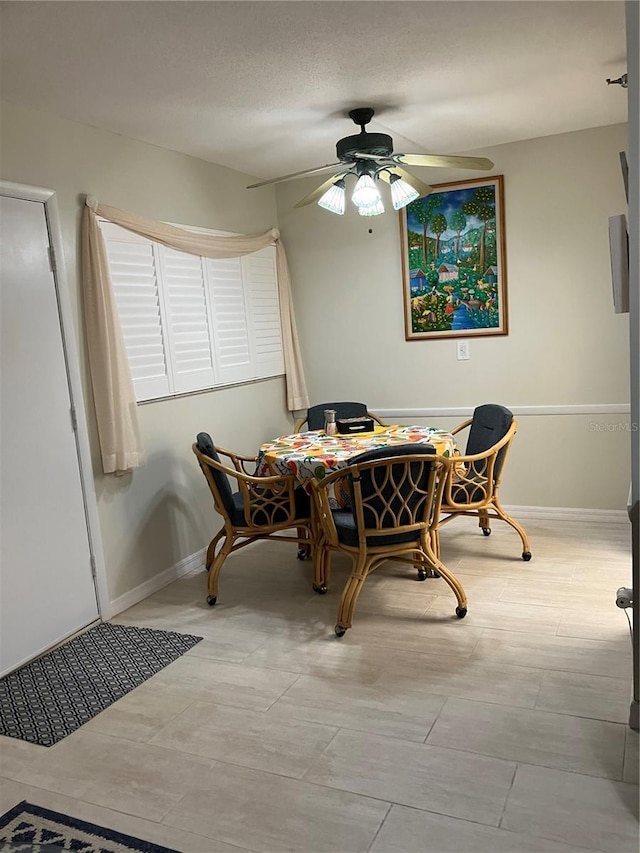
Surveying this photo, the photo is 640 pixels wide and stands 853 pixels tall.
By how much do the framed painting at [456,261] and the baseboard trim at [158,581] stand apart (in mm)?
2122

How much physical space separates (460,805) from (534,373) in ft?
10.3

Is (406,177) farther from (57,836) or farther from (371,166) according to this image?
(57,836)

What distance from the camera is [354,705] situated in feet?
8.55

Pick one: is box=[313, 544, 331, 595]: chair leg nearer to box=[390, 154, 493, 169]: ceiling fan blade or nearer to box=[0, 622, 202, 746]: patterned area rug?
box=[0, 622, 202, 746]: patterned area rug

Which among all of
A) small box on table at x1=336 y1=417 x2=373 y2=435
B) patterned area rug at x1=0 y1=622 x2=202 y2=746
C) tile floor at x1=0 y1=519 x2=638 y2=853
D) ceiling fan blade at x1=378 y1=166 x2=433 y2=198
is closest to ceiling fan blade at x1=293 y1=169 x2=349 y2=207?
ceiling fan blade at x1=378 y1=166 x2=433 y2=198

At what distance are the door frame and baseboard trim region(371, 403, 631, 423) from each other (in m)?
2.28

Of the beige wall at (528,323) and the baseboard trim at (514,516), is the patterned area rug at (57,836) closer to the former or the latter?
the baseboard trim at (514,516)

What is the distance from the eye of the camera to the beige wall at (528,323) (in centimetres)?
Result: 441

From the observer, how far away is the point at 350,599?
3162 millimetres

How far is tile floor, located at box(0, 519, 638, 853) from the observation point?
200 cm

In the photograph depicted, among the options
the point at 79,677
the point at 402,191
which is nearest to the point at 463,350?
the point at 402,191

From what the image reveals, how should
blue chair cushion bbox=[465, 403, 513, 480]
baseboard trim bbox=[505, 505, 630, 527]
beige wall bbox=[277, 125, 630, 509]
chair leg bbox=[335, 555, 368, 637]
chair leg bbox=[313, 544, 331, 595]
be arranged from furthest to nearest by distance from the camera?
baseboard trim bbox=[505, 505, 630, 527], beige wall bbox=[277, 125, 630, 509], blue chair cushion bbox=[465, 403, 513, 480], chair leg bbox=[313, 544, 331, 595], chair leg bbox=[335, 555, 368, 637]

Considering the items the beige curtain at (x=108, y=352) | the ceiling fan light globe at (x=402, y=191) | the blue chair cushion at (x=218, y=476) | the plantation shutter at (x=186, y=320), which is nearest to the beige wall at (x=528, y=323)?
the plantation shutter at (x=186, y=320)

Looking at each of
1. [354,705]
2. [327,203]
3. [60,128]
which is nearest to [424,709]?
[354,705]
